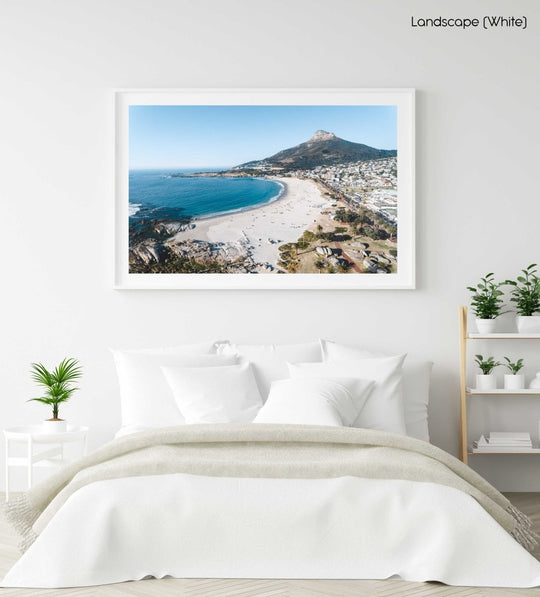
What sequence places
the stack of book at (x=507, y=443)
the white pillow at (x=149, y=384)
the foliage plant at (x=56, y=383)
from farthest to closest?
the stack of book at (x=507, y=443), the foliage plant at (x=56, y=383), the white pillow at (x=149, y=384)

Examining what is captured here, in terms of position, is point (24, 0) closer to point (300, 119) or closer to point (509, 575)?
point (300, 119)

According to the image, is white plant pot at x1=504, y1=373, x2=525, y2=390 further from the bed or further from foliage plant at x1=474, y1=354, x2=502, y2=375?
the bed

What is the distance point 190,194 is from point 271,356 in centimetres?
117

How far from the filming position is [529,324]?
4.77m

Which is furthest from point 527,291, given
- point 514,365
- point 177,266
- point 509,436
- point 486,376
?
point 177,266

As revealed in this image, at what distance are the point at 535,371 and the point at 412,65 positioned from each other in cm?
204

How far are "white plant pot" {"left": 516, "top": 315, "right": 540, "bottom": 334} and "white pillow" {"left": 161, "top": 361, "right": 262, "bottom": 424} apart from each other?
5.28 ft

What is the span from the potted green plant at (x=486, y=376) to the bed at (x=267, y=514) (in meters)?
1.29

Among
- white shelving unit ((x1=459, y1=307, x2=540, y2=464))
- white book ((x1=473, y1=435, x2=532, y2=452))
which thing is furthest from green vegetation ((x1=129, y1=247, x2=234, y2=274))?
white book ((x1=473, y1=435, x2=532, y2=452))

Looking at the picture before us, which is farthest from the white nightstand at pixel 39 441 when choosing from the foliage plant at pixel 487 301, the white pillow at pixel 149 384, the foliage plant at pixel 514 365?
the foliage plant at pixel 514 365

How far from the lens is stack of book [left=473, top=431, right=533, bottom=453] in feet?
15.5

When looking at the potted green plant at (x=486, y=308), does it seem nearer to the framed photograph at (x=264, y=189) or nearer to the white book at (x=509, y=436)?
the framed photograph at (x=264, y=189)

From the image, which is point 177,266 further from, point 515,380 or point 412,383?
point 515,380

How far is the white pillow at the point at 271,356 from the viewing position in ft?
15.3
